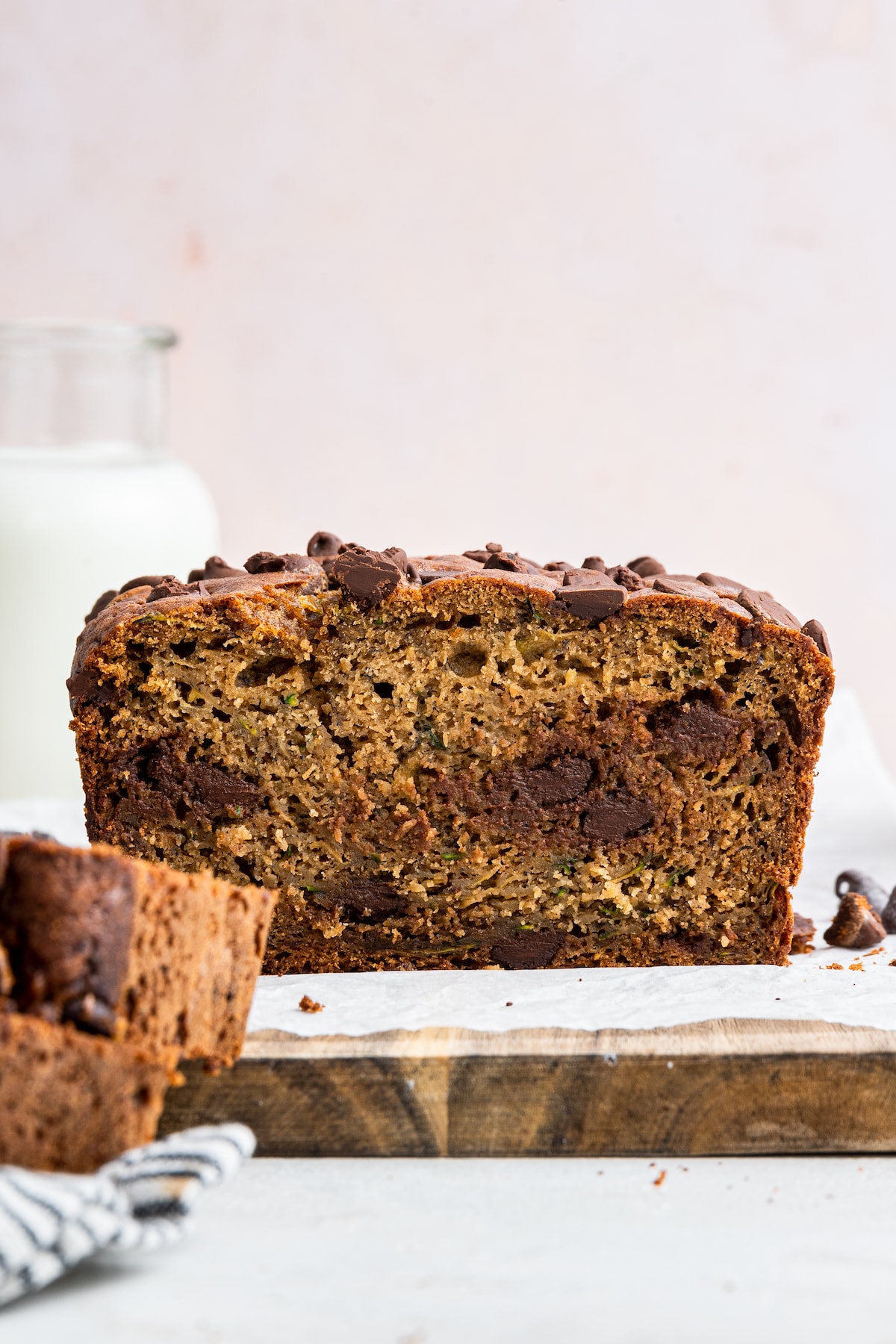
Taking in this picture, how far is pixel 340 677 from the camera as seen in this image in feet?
13.1

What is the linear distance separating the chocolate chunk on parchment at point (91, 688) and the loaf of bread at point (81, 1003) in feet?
3.16

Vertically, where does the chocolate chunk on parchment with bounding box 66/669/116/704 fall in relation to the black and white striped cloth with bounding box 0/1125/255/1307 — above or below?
above

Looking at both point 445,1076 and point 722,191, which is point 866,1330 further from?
point 722,191

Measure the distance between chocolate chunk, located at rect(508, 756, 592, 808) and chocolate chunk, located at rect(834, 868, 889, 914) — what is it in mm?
980

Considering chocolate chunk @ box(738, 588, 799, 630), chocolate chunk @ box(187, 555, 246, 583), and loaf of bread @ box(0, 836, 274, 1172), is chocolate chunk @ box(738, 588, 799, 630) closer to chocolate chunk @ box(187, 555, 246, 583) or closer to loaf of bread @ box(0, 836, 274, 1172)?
chocolate chunk @ box(187, 555, 246, 583)

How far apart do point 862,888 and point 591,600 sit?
145cm

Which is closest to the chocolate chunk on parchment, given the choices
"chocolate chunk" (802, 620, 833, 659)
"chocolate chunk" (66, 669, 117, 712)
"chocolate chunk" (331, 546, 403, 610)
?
"chocolate chunk" (66, 669, 117, 712)

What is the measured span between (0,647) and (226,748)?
2.30 metres

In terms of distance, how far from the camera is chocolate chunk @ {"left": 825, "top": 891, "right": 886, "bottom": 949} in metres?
4.24

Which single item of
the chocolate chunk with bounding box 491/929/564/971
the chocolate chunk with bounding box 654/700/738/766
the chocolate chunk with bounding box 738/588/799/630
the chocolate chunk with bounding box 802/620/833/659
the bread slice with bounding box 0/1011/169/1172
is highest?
the chocolate chunk with bounding box 738/588/799/630

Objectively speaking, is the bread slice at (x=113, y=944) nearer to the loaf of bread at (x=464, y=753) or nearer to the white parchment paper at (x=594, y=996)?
the white parchment paper at (x=594, y=996)

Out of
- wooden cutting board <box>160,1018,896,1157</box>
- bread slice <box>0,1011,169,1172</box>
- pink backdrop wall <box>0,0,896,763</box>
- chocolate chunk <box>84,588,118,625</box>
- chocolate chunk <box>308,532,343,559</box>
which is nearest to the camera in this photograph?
bread slice <box>0,1011,169,1172</box>

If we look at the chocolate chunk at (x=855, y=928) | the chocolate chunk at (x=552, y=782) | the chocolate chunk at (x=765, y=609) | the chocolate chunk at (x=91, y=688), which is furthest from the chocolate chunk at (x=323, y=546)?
the chocolate chunk at (x=855, y=928)

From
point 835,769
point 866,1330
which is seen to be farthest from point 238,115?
point 866,1330
